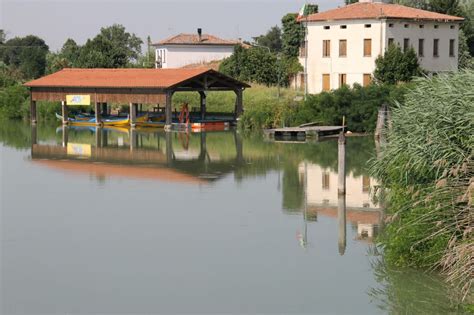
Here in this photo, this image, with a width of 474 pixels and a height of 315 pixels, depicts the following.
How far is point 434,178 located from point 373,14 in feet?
111

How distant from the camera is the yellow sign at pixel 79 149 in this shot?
127 feet

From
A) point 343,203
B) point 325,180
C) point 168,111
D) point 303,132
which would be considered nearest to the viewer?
point 343,203

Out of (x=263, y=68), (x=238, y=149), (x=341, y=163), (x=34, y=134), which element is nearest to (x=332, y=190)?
(x=341, y=163)

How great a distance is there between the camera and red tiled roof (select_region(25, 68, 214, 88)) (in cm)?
4925

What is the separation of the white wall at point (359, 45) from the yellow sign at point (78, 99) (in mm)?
12720

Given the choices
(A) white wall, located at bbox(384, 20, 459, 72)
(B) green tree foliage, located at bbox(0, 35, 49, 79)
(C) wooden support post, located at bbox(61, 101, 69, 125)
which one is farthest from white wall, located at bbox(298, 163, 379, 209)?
(B) green tree foliage, located at bbox(0, 35, 49, 79)

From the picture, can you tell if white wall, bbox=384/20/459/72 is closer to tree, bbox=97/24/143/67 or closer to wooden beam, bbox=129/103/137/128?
wooden beam, bbox=129/103/137/128

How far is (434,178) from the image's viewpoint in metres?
17.6

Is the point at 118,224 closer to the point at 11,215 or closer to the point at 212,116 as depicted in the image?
the point at 11,215

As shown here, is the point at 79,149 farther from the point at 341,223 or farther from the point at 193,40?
the point at 193,40

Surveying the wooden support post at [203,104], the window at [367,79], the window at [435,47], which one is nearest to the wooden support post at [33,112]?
the wooden support post at [203,104]

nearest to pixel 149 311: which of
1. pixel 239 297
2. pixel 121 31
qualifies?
pixel 239 297

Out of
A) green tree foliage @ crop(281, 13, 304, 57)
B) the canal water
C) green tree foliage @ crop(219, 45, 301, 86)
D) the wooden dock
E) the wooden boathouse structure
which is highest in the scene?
green tree foliage @ crop(281, 13, 304, 57)

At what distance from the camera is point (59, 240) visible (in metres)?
20.8
